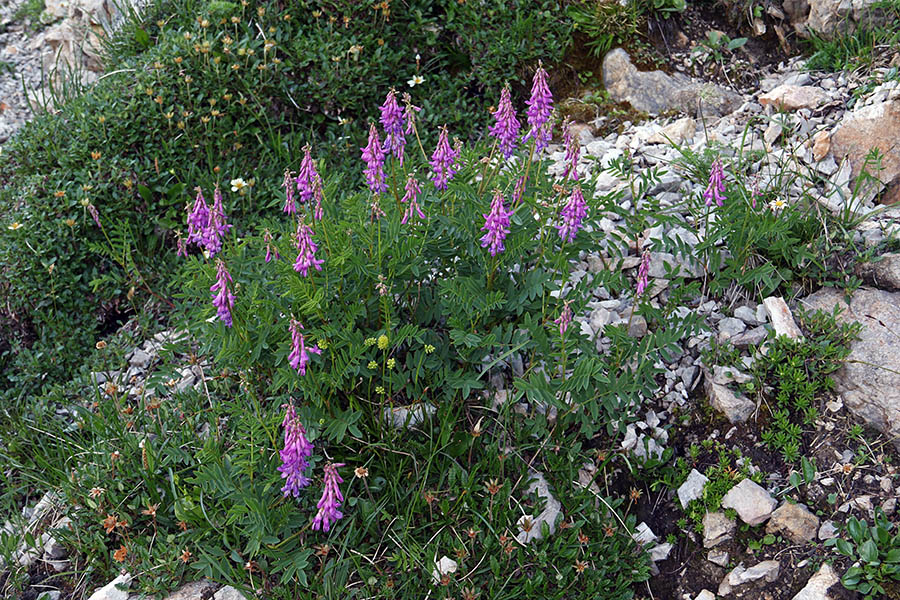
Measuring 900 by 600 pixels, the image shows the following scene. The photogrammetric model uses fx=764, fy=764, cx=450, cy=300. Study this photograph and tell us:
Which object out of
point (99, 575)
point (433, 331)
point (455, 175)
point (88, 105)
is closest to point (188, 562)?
point (99, 575)

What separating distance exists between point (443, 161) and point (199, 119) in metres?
2.94

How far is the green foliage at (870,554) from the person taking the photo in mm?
3059

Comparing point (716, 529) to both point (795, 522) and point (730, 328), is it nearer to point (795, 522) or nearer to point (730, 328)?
point (795, 522)

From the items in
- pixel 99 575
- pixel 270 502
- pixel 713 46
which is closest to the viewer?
pixel 270 502

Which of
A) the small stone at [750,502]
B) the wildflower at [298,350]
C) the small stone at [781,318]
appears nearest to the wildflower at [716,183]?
the small stone at [781,318]

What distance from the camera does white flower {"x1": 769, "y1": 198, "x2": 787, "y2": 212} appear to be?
4.14 metres

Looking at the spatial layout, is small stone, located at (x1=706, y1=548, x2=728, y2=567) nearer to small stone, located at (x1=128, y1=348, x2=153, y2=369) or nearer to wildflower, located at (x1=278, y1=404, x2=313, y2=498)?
wildflower, located at (x1=278, y1=404, x2=313, y2=498)

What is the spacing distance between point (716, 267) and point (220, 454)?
8.69 ft

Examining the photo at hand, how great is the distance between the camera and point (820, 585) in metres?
3.13

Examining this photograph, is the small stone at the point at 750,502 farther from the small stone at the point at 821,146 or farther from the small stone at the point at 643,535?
the small stone at the point at 821,146

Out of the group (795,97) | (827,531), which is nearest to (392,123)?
(827,531)

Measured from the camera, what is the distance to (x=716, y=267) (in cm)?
398

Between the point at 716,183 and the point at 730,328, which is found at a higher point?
the point at 716,183

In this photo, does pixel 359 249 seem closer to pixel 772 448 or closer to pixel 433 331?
pixel 433 331
